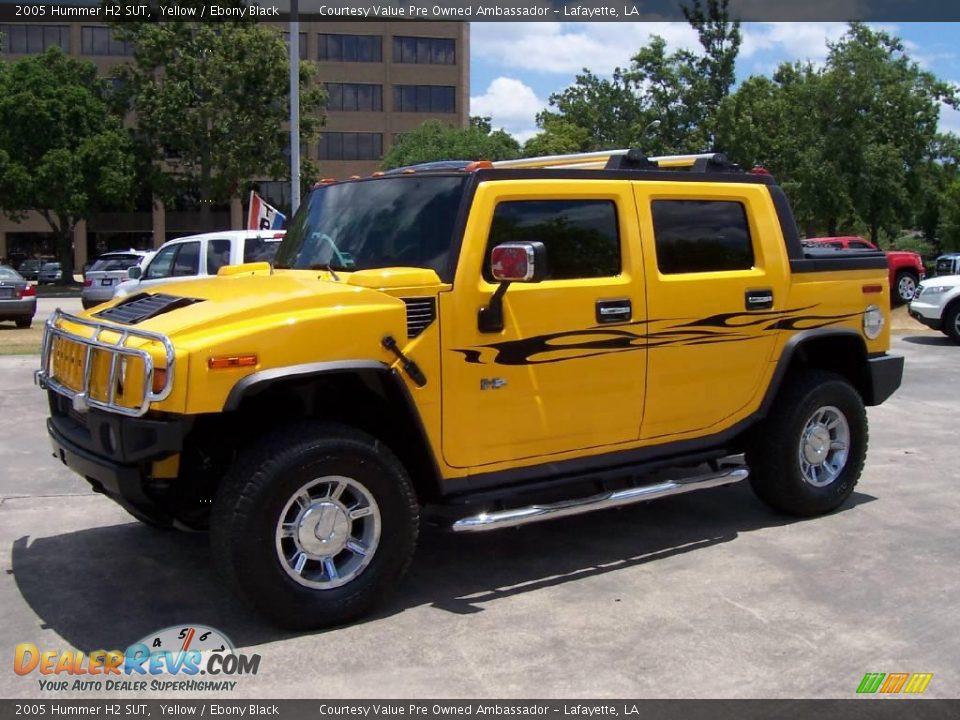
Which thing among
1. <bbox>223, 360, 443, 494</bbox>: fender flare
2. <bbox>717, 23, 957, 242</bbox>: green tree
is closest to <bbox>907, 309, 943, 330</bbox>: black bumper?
<bbox>223, 360, 443, 494</bbox>: fender flare

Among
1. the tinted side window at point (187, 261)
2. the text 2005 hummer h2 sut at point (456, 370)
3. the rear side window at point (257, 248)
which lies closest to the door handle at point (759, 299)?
the text 2005 hummer h2 sut at point (456, 370)

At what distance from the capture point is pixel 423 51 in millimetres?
71062

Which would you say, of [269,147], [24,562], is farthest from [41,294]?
[24,562]

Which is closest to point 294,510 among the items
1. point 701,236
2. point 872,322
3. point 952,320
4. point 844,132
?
point 701,236

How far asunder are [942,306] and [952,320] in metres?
0.30

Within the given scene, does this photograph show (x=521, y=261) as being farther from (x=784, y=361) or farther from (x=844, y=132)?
(x=844, y=132)

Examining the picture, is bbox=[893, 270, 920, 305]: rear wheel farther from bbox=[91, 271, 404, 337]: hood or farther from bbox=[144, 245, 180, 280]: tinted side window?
bbox=[91, 271, 404, 337]: hood

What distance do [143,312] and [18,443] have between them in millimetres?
4530

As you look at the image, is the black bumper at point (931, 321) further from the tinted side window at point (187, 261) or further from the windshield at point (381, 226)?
the windshield at point (381, 226)

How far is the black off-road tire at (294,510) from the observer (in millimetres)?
4289

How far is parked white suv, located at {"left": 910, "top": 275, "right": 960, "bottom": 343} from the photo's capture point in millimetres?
16672

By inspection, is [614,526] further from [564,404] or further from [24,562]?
[24,562]

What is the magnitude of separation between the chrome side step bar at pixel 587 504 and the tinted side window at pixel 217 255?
9.52 meters

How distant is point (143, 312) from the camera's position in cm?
480
